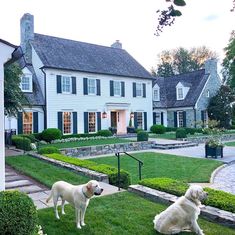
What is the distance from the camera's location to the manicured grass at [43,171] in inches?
342

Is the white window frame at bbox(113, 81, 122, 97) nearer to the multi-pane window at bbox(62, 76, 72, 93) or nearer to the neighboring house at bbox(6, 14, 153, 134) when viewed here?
the neighboring house at bbox(6, 14, 153, 134)

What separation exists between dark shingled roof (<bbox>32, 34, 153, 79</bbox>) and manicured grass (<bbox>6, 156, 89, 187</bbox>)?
39.1ft

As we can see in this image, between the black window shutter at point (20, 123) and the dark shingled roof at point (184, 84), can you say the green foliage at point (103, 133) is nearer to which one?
the black window shutter at point (20, 123)

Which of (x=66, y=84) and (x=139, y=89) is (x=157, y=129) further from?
(x=66, y=84)

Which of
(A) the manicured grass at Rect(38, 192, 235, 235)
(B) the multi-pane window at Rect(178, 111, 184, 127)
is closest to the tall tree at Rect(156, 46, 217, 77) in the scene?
(B) the multi-pane window at Rect(178, 111, 184, 127)

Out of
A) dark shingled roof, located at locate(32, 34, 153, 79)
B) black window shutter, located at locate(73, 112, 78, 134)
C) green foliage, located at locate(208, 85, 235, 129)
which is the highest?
dark shingled roof, located at locate(32, 34, 153, 79)

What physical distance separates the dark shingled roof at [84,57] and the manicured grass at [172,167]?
38.7 ft

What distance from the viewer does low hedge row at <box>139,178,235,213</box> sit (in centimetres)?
572

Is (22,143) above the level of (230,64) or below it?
below

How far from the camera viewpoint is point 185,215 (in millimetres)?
4633

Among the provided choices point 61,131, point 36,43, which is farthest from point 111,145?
point 36,43

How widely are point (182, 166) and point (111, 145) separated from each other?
647cm

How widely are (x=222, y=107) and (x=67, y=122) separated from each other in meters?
17.4

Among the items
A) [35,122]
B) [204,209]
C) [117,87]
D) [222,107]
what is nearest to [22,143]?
[35,122]
